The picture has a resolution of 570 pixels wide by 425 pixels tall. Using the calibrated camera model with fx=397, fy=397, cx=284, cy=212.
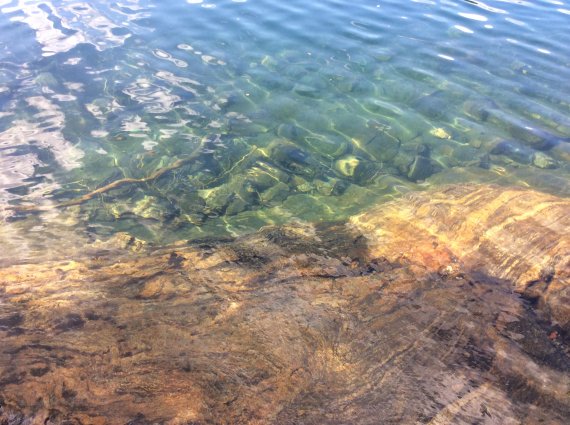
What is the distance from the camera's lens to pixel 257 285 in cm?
369

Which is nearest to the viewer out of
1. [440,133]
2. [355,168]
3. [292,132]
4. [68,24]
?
[355,168]

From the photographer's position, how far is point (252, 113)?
6852 millimetres

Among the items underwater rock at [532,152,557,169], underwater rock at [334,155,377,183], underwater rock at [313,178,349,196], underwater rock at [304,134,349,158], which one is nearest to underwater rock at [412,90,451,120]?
underwater rock at [532,152,557,169]

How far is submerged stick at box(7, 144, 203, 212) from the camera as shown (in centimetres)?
499

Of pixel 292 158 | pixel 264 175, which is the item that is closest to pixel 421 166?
pixel 292 158

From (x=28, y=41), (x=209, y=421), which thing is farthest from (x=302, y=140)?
(x=28, y=41)

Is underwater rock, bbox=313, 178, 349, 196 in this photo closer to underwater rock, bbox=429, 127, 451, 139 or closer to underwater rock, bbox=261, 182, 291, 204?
underwater rock, bbox=261, 182, 291, 204

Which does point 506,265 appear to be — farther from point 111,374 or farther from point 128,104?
point 128,104

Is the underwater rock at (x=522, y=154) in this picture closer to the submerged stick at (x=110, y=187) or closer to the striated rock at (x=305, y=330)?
the striated rock at (x=305, y=330)

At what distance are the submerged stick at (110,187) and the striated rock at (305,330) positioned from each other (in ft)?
4.56

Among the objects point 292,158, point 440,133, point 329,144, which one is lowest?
point 292,158

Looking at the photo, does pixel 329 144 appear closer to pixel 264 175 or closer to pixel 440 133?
pixel 264 175

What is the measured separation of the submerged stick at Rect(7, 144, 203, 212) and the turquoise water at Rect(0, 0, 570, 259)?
26mm

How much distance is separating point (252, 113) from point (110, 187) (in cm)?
269
